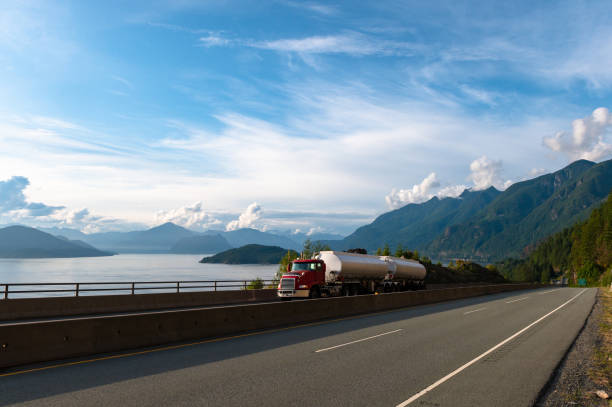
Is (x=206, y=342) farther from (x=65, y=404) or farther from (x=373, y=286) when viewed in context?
(x=373, y=286)

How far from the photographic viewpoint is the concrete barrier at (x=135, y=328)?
9.37m

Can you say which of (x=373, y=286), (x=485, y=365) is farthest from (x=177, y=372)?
(x=373, y=286)

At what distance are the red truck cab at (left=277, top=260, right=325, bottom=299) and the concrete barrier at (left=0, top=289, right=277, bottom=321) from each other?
11.8 feet

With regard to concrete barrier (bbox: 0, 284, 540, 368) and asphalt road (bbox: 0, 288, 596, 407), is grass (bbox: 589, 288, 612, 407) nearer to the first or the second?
A: asphalt road (bbox: 0, 288, 596, 407)

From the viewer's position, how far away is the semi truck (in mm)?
27391

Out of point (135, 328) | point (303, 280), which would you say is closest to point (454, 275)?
point (303, 280)

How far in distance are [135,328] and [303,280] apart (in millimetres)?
16503

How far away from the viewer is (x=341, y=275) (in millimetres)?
31234

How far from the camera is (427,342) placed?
12820 mm

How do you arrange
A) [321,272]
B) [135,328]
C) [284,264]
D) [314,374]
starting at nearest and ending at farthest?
1. [314,374]
2. [135,328]
3. [321,272]
4. [284,264]

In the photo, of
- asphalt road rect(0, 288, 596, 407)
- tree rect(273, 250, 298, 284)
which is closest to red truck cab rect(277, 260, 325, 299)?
asphalt road rect(0, 288, 596, 407)

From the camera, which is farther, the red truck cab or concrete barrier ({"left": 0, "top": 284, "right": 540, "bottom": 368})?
the red truck cab

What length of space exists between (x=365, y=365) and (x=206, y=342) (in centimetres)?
511

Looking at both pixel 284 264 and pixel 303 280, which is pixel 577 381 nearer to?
pixel 303 280
